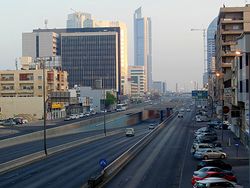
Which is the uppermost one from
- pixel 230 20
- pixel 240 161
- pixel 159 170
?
pixel 230 20

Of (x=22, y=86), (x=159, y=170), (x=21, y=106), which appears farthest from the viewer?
(x=22, y=86)

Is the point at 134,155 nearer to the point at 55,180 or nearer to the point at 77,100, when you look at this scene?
the point at 55,180

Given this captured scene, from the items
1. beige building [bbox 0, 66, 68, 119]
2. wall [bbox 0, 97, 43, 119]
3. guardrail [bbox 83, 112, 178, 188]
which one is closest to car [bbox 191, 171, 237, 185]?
guardrail [bbox 83, 112, 178, 188]

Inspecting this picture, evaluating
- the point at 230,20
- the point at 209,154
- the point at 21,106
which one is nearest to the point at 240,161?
the point at 209,154

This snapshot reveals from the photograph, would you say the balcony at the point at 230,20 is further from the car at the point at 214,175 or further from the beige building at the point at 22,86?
the car at the point at 214,175

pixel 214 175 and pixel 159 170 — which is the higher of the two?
pixel 214 175

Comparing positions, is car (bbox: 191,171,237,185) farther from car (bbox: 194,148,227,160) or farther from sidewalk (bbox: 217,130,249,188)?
car (bbox: 194,148,227,160)

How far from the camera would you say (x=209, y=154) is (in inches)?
1786

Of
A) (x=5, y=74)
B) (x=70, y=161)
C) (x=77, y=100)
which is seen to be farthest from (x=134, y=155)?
(x=77, y=100)

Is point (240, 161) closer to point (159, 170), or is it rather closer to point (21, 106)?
point (159, 170)

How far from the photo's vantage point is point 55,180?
34.9 m

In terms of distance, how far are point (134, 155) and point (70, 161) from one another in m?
7.04

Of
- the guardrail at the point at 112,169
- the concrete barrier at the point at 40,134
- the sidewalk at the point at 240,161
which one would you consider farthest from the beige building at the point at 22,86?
the sidewalk at the point at 240,161

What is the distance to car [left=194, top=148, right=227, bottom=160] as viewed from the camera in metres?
45.3
